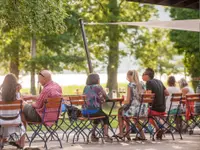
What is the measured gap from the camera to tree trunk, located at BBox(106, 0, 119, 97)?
34031mm

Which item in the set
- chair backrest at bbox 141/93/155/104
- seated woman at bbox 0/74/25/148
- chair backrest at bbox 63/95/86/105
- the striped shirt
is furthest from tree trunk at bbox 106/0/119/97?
seated woman at bbox 0/74/25/148

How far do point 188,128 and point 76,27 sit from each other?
1498cm

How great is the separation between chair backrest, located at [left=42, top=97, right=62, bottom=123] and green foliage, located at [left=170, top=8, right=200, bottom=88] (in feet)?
76.6

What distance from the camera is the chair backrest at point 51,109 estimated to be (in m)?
11.9

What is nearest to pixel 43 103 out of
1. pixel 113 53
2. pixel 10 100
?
pixel 10 100

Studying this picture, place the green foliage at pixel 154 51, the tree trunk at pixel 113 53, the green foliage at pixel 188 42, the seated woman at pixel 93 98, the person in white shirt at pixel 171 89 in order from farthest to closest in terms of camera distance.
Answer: the green foliage at pixel 154 51 < the green foliage at pixel 188 42 < the tree trunk at pixel 113 53 < the person in white shirt at pixel 171 89 < the seated woman at pixel 93 98

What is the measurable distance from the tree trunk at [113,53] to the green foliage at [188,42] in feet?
10.7

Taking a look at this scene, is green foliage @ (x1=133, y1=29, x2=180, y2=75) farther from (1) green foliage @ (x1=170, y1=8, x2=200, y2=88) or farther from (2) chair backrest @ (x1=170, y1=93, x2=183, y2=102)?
(2) chair backrest @ (x1=170, y1=93, x2=183, y2=102)

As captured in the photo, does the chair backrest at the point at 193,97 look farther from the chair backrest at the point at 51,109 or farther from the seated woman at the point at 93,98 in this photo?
the chair backrest at the point at 51,109

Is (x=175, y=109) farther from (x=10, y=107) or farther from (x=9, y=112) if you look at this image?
(x=10, y=107)

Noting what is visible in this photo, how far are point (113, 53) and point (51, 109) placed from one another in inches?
919

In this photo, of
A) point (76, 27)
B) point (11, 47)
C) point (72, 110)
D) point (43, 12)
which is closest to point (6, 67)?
point (11, 47)

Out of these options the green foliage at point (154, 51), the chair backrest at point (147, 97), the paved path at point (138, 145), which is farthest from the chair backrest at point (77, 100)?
the green foliage at point (154, 51)

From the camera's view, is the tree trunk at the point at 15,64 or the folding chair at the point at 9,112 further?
the tree trunk at the point at 15,64
